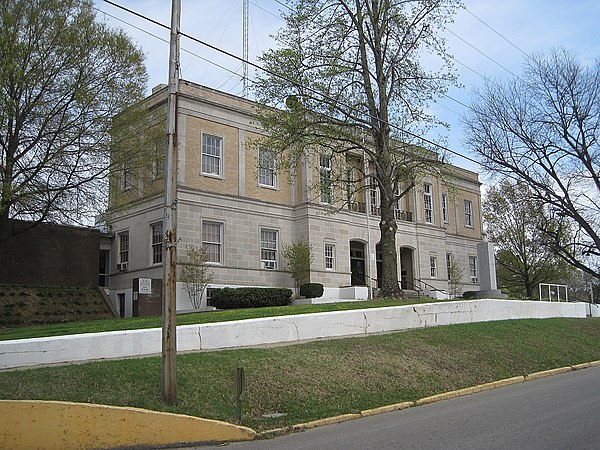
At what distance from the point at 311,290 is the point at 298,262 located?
6.14 ft

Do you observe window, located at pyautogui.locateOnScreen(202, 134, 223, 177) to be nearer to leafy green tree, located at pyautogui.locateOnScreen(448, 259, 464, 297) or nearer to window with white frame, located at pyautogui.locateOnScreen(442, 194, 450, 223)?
leafy green tree, located at pyautogui.locateOnScreen(448, 259, 464, 297)

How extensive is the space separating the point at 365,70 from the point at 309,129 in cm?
361

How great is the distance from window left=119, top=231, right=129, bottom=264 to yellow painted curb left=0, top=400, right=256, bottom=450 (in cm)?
2315

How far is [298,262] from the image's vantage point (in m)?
32.2

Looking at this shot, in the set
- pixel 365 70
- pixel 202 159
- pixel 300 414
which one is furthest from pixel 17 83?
pixel 300 414

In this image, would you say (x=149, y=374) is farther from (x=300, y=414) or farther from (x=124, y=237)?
(x=124, y=237)

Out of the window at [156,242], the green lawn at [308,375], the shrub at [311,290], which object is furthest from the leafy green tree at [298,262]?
the green lawn at [308,375]

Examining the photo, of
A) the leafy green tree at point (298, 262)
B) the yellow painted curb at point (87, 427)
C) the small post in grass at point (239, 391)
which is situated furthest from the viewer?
the leafy green tree at point (298, 262)

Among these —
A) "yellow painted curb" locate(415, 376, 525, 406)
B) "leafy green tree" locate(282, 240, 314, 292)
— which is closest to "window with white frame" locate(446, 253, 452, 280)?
"leafy green tree" locate(282, 240, 314, 292)

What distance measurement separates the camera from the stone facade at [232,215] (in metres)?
30.1

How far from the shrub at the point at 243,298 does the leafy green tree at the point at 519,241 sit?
24291 millimetres

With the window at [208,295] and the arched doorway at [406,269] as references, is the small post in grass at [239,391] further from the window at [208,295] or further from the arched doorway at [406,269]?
the arched doorway at [406,269]

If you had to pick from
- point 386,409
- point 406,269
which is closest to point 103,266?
point 406,269

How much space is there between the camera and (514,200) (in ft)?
151
